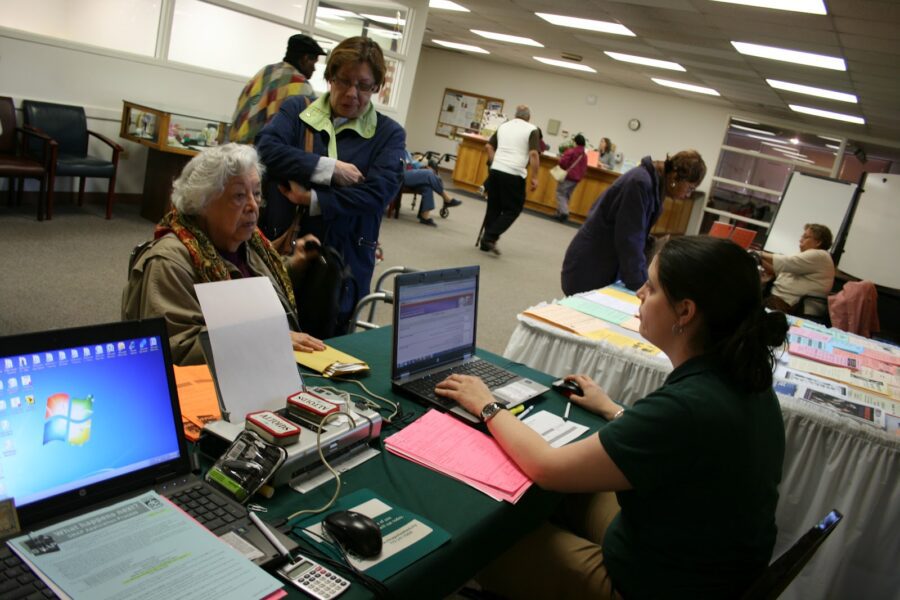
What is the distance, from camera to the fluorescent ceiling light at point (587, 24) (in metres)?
7.11

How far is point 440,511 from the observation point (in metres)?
1.18

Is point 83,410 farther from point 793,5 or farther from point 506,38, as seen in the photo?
point 506,38

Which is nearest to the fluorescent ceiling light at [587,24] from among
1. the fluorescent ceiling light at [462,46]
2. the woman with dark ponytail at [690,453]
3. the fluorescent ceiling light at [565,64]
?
the fluorescent ceiling light at [565,64]

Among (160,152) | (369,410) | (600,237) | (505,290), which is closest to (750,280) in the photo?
(369,410)

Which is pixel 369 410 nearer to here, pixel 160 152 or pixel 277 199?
pixel 277 199

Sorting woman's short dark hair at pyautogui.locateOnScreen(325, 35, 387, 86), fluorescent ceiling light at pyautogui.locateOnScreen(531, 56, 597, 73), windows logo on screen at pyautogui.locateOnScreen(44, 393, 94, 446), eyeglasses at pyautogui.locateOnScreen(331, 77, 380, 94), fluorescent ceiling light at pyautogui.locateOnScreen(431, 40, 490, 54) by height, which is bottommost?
windows logo on screen at pyautogui.locateOnScreen(44, 393, 94, 446)

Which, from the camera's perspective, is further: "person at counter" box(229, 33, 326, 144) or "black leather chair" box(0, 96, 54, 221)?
"black leather chair" box(0, 96, 54, 221)

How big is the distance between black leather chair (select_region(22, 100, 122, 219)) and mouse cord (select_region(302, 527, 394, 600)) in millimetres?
4555

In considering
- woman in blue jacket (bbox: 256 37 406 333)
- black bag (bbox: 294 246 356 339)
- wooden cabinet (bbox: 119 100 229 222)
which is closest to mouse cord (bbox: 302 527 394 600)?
black bag (bbox: 294 246 356 339)

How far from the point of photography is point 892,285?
680cm

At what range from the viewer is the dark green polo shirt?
121 cm

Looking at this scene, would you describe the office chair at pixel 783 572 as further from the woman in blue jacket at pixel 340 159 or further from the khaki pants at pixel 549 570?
the woman in blue jacket at pixel 340 159

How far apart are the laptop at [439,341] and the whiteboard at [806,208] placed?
22.5 ft

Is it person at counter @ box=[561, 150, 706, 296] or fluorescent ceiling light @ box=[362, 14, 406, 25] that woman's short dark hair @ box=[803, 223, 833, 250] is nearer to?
person at counter @ box=[561, 150, 706, 296]
